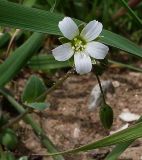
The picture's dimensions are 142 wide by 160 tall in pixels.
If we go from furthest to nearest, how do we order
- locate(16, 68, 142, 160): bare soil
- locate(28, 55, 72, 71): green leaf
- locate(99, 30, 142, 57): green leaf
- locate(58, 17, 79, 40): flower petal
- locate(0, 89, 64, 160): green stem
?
locate(28, 55, 72, 71): green leaf
locate(16, 68, 142, 160): bare soil
locate(0, 89, 64, 160): green stem
locate(99, 30, 142, 57): green leaf
locate(58, 17, 79, 40): flower petal

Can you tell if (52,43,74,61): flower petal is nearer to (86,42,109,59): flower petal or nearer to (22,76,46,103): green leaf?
(86,42,109,59): flower petal

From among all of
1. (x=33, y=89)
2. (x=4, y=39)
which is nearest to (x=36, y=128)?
(x=33, y=89)

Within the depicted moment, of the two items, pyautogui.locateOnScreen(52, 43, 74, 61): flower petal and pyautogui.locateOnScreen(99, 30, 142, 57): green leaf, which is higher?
pyautogui.locateOnScreen(99, 30, 142, 57): green leaf

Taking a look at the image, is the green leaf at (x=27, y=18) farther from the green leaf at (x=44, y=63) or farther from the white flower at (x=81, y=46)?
the green leaf at (x=44, y=63)

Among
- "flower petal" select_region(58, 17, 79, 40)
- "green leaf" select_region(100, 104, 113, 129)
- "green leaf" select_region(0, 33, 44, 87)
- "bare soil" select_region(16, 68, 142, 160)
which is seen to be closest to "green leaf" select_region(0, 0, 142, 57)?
"flower petal" select_region(58, 17, 79, 40)

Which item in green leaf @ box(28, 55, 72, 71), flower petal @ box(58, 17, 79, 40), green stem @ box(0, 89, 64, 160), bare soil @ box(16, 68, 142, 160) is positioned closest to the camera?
flower petal @ box(58, 17, 79, 40)

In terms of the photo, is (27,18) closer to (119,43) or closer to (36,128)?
(119,43)
